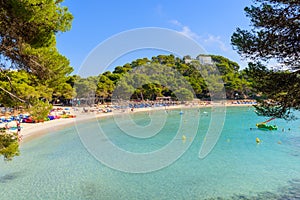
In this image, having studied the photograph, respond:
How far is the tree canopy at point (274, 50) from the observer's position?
5035mm

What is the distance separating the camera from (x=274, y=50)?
5.40m

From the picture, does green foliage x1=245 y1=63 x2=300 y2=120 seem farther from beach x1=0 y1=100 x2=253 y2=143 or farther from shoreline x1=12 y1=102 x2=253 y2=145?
beach x1=0 y1=100 x2=253 y2=143

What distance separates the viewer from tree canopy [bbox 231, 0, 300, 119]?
5.04m

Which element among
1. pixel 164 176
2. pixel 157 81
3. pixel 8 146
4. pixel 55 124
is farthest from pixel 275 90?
pixel 157 81

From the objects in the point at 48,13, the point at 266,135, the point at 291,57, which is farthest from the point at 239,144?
the point at 48,13

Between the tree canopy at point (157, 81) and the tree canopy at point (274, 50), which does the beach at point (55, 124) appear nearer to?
the tree canopy at point (157, 81)

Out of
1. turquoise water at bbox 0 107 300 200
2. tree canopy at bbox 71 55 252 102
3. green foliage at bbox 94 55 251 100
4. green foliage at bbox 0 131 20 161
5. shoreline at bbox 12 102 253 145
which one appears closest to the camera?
green foliage at bbox 0 131 20 161

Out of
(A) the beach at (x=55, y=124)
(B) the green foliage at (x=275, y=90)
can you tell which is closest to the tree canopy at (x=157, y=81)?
(A) the beach at (x=55, y=124)

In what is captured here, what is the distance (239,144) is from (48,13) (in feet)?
55.7

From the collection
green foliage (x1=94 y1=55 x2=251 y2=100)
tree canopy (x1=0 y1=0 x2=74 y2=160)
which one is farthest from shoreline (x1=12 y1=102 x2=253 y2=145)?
tree canopy (x1=0 y1=0 x2=74 y2=160)

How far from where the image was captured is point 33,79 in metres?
7.00

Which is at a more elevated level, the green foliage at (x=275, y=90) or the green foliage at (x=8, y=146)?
the green foliage at (x=275, y=90)

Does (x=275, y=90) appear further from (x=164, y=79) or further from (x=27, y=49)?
(x=164, y=79)

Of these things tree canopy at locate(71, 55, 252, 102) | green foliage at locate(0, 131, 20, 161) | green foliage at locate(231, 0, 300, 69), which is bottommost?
green foliage at locate(0, 131, 20, 161)
